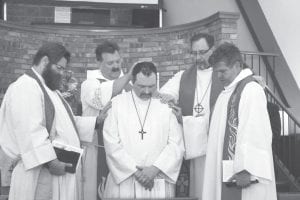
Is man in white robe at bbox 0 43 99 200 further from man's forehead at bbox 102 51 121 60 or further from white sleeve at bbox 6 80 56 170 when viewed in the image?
man's forehead at bbox 102 51 121 60

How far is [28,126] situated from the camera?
473 centimetres

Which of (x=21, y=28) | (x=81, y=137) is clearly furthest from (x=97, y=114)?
(x=21, y=28)

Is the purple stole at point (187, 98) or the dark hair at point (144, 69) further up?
the dark hair at point (144, 69)

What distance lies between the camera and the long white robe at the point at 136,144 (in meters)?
5.26

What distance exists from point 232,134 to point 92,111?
5.63 feet

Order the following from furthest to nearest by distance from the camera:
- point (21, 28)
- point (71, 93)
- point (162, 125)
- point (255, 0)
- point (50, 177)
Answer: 1. point (255, 0)
2. point (21, 28)
3. point (71, 93)
4. point (162, 125)
5. point (50, 177)

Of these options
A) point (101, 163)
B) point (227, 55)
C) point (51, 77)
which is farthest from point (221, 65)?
point (101, 163)

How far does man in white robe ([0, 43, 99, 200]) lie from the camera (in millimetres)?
4719

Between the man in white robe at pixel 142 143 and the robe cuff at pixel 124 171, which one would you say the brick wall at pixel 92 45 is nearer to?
the man in white robe at pixel 142 143

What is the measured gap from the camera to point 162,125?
17.9 feet

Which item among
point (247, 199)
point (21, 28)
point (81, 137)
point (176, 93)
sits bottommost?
point (247, 199)

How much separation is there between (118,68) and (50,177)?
1.65 meters

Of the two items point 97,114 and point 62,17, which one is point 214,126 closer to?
point 97,114

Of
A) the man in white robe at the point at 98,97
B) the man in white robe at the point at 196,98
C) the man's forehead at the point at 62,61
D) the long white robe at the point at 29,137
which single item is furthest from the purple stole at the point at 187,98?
the man's forehead at the point at 62,61
